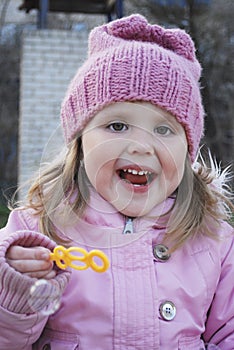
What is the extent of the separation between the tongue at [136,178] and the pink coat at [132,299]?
0.13 metres

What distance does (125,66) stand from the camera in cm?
164

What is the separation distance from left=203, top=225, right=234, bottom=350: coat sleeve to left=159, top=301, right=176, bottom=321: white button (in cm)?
16

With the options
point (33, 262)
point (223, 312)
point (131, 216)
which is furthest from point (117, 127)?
point (223, 312)

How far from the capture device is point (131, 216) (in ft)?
5.43

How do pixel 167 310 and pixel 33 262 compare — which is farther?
pixel 167 310

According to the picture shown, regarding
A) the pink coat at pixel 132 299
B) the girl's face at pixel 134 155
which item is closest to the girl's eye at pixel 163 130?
the girl's face at pixel 134 155

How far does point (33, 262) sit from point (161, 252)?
395mm

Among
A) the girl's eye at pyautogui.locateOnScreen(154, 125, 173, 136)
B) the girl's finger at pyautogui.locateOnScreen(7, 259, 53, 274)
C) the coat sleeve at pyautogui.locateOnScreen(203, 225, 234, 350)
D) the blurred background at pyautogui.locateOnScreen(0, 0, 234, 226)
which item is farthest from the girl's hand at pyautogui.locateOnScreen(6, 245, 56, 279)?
the blurred background at pyautogui.locateOnScreen(0, 0, 234, 226)

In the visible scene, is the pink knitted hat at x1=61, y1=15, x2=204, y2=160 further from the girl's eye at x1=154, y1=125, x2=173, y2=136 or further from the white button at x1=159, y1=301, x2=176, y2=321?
the white button at x1=159, y1=301, x2=176, y2=321

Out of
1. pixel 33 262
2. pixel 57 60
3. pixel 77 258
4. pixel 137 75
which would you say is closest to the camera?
pixel 77 258

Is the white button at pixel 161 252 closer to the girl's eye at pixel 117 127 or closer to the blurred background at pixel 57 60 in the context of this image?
the girl's eye at pixel 117 127

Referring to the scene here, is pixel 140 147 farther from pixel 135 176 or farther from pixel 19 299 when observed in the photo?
pixel 19 299

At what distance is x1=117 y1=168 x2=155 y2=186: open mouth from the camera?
1552 mm

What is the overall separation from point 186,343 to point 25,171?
5964 mm
